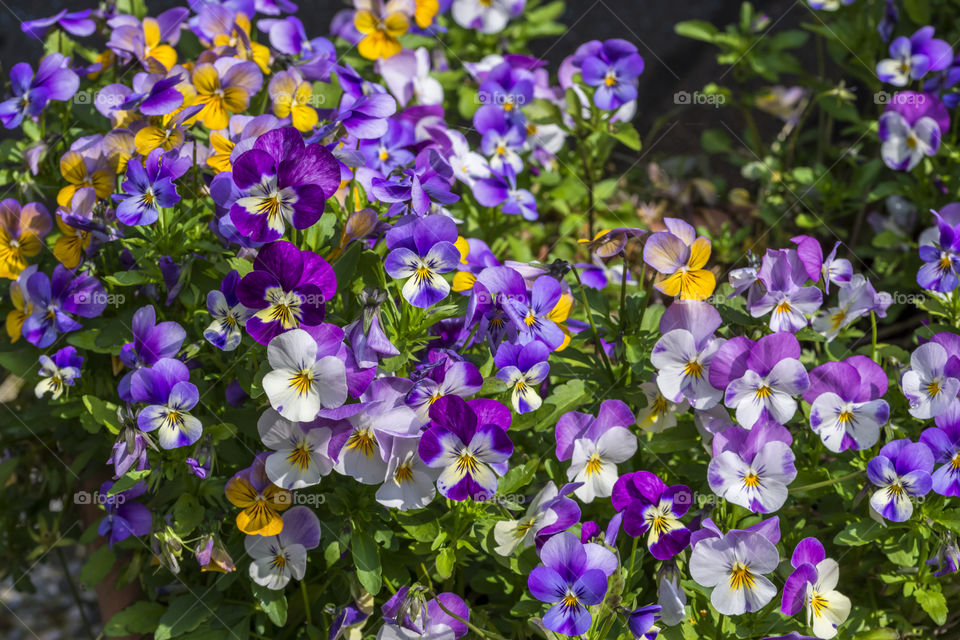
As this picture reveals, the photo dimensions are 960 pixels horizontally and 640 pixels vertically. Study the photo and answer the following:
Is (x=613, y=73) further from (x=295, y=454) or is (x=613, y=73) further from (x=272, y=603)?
(x=272, y=603)

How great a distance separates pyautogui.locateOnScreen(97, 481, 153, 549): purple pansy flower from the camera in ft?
4.69

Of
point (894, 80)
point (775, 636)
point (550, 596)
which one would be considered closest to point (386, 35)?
point (894, 80)

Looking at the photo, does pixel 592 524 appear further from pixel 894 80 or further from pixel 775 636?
pixel 894 80

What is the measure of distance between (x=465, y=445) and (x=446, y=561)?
0.68ft

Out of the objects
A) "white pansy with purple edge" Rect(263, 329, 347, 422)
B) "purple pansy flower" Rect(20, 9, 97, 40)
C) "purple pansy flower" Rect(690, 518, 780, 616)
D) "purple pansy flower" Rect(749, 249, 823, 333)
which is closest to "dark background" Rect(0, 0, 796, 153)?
"purple pansy flower" Rect(20, 9, 97, 40)

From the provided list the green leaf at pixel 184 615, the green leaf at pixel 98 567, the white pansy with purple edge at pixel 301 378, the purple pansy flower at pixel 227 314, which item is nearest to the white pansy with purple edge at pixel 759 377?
the white pansy with purple edge at pixel 301 378

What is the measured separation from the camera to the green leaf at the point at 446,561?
1254 millimetres

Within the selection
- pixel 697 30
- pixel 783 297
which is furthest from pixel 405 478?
pixel 697 30

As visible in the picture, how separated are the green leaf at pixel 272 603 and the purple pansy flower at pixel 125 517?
0.22m

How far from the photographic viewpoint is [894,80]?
74.7 inches

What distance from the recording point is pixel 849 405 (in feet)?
4.19

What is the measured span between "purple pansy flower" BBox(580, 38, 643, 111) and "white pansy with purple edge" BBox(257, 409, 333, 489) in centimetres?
91

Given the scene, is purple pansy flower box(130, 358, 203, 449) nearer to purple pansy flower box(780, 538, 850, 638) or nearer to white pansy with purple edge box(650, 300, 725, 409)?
white pansy with purple edge box(650, 300, 725, 409)

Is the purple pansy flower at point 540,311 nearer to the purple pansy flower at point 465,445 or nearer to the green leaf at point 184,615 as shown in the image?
the purple pansy flower at point 465,445
